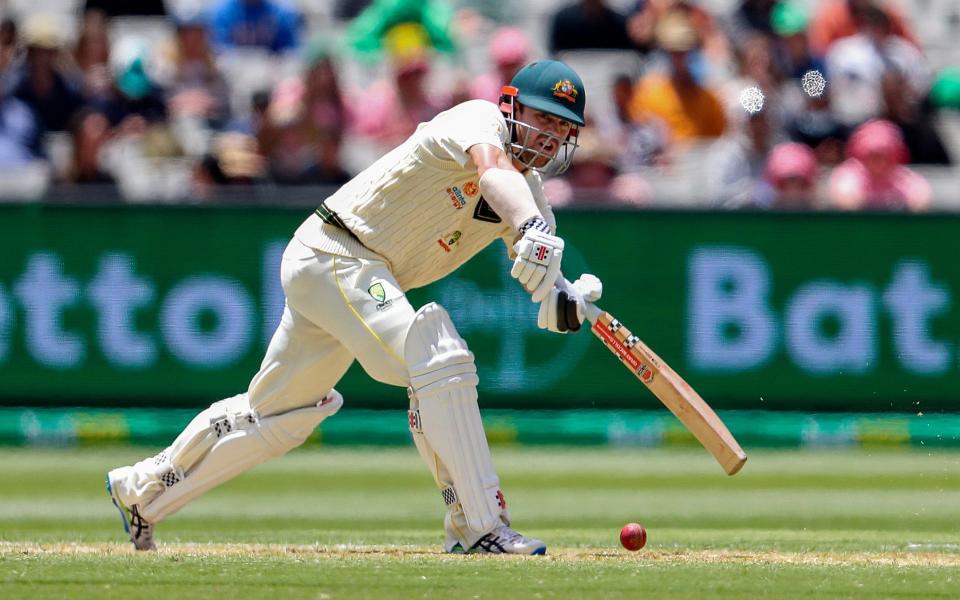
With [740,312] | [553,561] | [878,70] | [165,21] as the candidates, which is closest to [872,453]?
[740,312]

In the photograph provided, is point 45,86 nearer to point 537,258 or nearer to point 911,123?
point 911,123

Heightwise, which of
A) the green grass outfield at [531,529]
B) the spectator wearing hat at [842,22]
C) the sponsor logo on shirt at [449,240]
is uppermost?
the spectator wearing hat at [842,22]

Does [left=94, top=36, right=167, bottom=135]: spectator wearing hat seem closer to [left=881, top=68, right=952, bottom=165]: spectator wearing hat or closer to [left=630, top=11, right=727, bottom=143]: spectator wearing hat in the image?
[left=630, top=11, right=727, bottom=143]: spectator wearing hat

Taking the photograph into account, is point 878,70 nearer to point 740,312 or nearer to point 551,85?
point 740,312

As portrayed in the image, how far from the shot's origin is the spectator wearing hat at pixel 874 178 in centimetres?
1080

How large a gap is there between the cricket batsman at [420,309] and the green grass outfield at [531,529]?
251mm

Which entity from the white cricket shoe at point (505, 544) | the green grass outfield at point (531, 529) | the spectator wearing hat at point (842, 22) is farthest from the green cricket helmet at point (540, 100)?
the spectator wearing hat at point (842, 22)

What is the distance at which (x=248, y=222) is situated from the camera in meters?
10.3

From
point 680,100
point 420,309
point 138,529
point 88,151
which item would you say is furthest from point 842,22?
point 138,529

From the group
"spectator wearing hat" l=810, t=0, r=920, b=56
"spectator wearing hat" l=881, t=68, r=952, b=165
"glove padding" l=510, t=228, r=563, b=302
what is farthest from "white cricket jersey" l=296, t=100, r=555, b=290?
"spectator wearing hat" l=810, t=0, r=920, b=56

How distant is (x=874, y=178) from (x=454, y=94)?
9.20 feet

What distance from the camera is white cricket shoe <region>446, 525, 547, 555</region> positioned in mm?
5793

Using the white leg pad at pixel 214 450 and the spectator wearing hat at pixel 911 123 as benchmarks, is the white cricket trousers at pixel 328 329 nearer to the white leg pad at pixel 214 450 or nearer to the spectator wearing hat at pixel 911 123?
the white leg pad at pixel 214 450

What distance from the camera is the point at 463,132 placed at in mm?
5730
